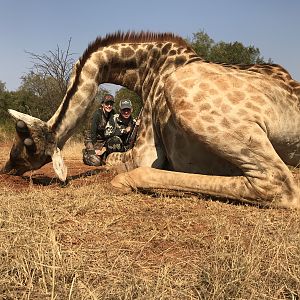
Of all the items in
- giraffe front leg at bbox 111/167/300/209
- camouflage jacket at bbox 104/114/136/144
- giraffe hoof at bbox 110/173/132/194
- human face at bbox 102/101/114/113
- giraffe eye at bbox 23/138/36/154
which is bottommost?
giraffe hoof at bbox 110/173/132/194

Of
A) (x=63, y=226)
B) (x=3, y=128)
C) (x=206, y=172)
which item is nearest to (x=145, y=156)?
(x=206, y=172)

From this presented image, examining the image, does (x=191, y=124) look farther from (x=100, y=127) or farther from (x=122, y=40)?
(x=100, y=127)

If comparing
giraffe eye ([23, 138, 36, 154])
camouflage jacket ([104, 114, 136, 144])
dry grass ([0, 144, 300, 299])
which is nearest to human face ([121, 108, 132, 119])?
camouflage jacket ([104, 114, 136, 144])

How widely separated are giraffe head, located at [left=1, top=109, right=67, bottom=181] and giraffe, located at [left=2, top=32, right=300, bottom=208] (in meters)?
0.01

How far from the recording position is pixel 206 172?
4.45 meters

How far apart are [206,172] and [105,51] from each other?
6.96 feet

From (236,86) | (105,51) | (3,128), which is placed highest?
(105,51)

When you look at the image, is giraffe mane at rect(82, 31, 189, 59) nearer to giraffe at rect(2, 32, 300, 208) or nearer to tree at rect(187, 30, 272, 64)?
giraffe at rect(2, 32, 300, 208)

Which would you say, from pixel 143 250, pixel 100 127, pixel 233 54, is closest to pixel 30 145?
pixel 143 250

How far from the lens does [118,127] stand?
26.8 feet

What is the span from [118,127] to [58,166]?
3.21 meters

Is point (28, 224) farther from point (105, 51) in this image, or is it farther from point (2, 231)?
point (105, 51)

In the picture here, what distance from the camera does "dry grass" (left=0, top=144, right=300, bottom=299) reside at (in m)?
2.06

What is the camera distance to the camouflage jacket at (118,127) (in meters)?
8.05
